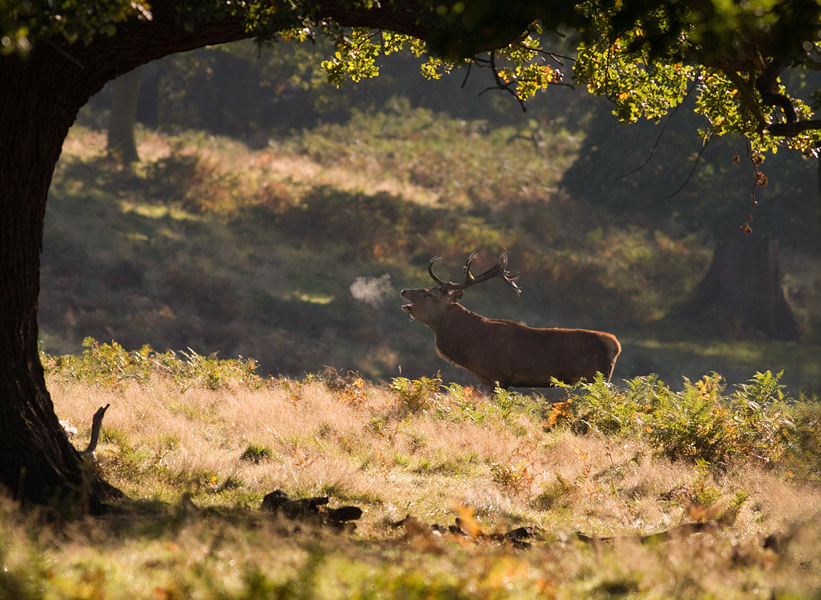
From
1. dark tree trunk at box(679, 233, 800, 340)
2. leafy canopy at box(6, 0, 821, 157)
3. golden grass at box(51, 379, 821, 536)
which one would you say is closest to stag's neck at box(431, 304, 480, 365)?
golden grass at box(51, 379, 821, 536)

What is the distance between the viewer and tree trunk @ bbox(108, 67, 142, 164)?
29.3 meters

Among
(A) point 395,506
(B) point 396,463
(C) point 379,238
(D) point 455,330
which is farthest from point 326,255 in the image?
(A) point 395,506

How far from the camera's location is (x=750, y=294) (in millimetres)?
28078

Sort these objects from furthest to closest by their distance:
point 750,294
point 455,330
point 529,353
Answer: point 750,294, point 455,330, point 529,353

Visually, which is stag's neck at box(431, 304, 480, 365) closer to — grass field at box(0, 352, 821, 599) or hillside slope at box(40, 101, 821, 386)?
grass field at box(0, 352, 821, 599)

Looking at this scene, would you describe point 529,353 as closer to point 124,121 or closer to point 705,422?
point 705,422

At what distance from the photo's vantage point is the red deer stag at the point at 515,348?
13.3m

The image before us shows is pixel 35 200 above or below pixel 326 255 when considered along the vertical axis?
above

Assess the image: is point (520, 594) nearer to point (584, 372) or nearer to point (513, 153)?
point (584, 372)

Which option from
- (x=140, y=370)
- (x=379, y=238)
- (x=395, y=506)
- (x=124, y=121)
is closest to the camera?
(x=395, y=506)

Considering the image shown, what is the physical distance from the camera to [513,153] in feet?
134

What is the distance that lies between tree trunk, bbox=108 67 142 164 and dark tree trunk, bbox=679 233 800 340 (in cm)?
2179

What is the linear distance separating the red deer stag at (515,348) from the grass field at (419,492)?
1.34 metres

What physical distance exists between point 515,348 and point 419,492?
21.8 ft
